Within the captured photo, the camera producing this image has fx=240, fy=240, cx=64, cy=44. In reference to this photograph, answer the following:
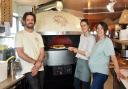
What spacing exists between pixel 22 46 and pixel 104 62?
3.68 ft

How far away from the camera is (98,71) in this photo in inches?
129

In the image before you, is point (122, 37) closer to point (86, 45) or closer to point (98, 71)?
point (86, 45)

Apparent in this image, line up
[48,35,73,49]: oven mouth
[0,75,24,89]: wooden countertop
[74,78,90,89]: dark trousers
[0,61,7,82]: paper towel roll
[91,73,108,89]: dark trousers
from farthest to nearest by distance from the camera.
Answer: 1. [48,35,73,49]: oven mouth
2. [74,78,90,89]: dark trousers
3. [91,73,108,89]: dark trousers
4. [0,61,7,82]: paper towel roll
5. [0,75,24,89]: wooden countertop

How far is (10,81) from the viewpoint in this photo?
2.92 metres

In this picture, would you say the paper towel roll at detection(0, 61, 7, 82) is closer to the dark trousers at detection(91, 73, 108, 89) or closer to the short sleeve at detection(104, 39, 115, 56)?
the dark trousers at detection(91, 73, 108, 89)

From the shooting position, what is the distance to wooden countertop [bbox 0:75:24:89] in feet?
8.73

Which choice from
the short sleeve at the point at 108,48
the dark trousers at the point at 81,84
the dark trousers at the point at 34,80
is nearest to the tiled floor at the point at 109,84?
the dark trousers at the point at 81,84

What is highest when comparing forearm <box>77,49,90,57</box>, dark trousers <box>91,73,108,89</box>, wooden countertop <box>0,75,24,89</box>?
forearm <box>77,49,90,57</box>

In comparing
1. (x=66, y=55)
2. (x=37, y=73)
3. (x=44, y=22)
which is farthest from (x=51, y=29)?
(x=37, y=73)

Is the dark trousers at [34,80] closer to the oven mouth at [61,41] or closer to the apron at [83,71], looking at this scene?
the apron at [83,71]

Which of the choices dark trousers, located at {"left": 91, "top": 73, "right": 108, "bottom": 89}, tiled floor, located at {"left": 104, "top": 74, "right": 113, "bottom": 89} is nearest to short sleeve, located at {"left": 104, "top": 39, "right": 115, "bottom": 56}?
dark trousers, located at {"left": 91, "top": 73, "right": 108, "bottom": 89}

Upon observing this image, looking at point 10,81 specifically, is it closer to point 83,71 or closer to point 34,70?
point 34,70

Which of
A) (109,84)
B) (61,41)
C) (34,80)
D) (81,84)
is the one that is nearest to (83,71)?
(81,84)

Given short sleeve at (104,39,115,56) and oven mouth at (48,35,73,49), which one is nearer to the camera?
short sleeve at (104,39,115,56)
